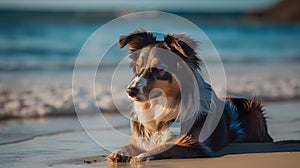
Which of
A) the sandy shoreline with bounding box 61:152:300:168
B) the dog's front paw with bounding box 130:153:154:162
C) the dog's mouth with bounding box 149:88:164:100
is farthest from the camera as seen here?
the dog's mouth with bounding box 149:88:164:100

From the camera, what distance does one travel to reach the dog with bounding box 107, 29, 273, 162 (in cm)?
542

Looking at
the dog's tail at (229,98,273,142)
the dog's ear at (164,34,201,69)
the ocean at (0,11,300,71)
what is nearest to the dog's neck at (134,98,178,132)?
the dog's ear at (164,34,201,69)

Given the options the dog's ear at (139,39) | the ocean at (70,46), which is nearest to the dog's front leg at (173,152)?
the dog's ear at (139,39)

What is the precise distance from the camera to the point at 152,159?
5.36 m

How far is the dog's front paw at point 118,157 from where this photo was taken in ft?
17.7

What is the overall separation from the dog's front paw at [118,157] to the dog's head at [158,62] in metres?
0.42

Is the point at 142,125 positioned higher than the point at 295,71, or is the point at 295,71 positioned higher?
the point at 295,71

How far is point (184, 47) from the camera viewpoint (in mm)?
5504

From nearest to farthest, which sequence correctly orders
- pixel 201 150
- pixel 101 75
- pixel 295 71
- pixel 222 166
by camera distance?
pixel 222 166 < pixel 201 150 < pixel 101 75 < pixel 295 71

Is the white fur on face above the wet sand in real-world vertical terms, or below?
above

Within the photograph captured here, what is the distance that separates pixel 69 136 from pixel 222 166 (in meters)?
1.87

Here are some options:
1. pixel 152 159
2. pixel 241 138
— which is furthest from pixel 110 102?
pixel 152 159

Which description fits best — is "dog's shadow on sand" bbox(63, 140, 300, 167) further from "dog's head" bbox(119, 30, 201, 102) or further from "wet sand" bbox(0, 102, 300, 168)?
"dog's head" bbox(119, 30, 201, 102)

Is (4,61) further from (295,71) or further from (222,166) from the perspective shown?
A: (222,166)
